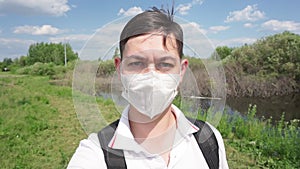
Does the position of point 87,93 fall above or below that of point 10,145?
above

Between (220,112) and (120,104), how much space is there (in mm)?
432

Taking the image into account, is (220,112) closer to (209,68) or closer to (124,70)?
(209,68)

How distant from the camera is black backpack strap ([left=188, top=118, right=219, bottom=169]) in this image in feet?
3.64

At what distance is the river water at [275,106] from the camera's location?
375 inches

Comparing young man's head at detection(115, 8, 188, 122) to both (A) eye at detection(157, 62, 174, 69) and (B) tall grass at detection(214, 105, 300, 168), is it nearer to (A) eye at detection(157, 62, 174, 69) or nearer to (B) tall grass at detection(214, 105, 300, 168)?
(A) eye at detection(157, 62, 174, 69)

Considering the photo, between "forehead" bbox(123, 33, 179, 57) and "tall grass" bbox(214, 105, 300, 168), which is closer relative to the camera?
"forehead" bbox(123, 33, 179, 57)

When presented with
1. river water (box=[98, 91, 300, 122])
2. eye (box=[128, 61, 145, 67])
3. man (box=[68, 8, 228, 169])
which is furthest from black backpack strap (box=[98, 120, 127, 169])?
river water (box=[98, 91, 300, 122])

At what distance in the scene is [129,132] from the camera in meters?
1.11

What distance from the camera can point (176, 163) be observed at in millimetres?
1070

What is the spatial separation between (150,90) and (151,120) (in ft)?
0.38

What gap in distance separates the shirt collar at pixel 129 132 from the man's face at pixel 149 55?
208mm

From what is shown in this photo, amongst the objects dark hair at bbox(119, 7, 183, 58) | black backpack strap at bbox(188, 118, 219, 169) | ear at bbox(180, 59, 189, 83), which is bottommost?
black backpack strap at bbox(188, 118, 219, 169)

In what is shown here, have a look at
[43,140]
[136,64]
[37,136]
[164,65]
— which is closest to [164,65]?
[164,65]

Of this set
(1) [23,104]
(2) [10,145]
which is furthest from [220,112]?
(1) [23,104]
